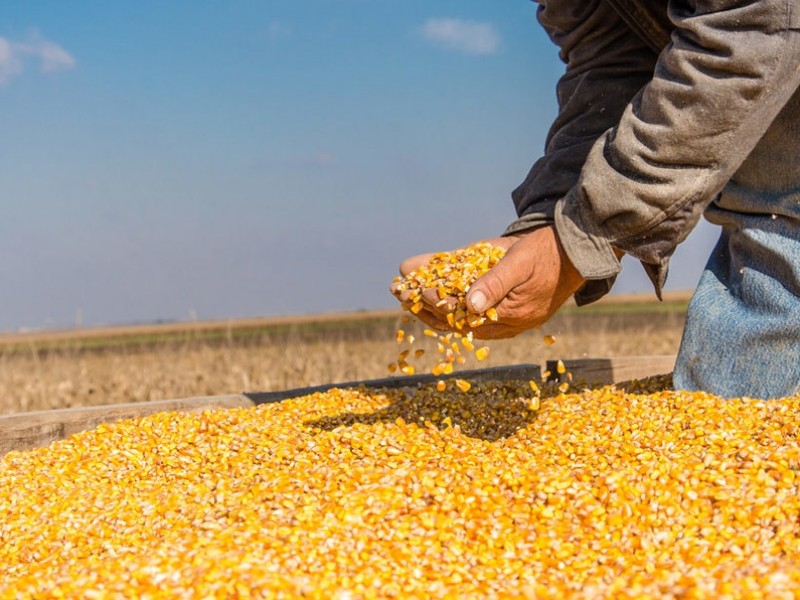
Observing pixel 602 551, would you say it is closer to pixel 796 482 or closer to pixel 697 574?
pixel 697 574

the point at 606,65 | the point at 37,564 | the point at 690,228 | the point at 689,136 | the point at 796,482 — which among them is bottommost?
the point at 37,564

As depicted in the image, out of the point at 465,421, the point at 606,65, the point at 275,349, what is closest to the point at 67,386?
the point at 275,349

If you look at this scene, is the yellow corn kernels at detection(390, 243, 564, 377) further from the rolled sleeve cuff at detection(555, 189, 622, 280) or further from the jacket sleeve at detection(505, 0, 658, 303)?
the jacket sleeve at detection(505, 0, 658, 303)

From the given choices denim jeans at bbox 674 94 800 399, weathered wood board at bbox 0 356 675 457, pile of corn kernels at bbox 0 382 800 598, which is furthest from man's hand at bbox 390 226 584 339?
weathered wood board at bbox 0 356 675 457

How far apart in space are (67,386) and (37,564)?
4.34m

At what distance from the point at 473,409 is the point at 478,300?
84 cm

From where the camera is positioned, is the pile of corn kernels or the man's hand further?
the man's hand

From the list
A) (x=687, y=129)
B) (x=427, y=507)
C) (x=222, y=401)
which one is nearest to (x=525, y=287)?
(x=687, y=129)

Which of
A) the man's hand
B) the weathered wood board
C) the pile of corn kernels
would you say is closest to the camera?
the pile of corn kernels

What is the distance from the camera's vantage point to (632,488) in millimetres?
2191

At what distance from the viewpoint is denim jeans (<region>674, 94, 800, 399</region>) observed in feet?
10.2

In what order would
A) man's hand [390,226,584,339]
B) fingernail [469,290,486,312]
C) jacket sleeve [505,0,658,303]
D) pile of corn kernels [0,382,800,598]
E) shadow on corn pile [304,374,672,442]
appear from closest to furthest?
pile of corn kernels [0,382,800,598]
fingernail [469,290,486,312]
man's hand [390,226,584,339]
shadow on corn pile [304,374,672,442]
jacket sleeve [505,0,658,303]

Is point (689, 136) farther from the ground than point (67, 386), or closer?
farther from the ground

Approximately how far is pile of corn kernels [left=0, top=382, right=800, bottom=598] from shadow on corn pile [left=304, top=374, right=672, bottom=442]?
0.05 feet
